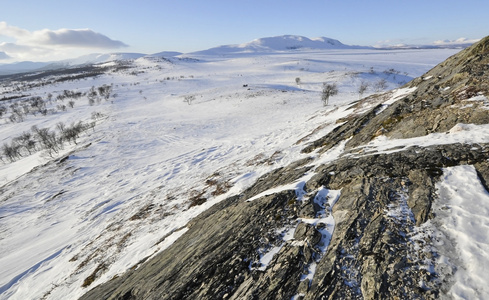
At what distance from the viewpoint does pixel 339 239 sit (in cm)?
652

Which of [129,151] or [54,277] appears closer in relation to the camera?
[54,277]

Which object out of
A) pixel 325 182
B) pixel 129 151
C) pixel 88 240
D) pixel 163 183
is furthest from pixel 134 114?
pixel 325 182

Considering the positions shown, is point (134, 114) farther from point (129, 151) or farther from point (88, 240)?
point (88, 240)

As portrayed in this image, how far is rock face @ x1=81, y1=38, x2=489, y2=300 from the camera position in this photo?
5375 mm

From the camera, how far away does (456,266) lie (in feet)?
15.8

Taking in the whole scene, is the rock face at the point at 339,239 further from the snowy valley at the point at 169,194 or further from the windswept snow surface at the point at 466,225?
the windswept snow surface at the point at 466,225

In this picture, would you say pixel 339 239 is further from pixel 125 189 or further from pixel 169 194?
pixel 125 189

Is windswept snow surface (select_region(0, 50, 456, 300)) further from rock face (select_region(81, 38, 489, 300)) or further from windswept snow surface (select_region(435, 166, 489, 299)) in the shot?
windswept snow surface (select_region(435, 166, 489, 299))

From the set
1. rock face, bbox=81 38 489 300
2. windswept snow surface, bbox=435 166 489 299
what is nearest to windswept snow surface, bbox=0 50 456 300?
rock face, bbox=81 38 489 300

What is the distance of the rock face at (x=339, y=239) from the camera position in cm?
538

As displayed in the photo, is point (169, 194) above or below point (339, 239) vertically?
below

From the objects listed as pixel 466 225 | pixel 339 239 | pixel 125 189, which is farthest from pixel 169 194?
pixel 466 225

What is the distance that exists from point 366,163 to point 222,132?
33151 mm

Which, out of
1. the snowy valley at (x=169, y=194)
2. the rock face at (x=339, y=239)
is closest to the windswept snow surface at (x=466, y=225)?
the snowy valley at (x=169, y=194)
